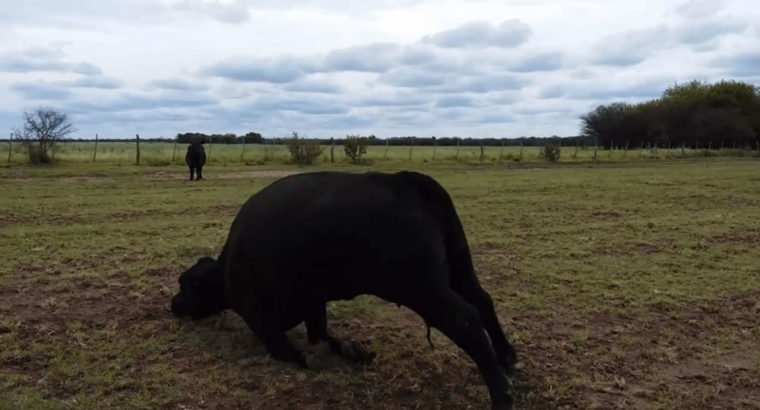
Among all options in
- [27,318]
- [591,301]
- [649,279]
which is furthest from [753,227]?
[27,318]

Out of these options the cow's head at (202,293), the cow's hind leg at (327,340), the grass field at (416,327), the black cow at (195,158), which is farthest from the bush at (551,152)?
the cow's hind leg at (327,340)

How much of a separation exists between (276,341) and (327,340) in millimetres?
530

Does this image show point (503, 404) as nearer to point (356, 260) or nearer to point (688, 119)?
point (356, 260)

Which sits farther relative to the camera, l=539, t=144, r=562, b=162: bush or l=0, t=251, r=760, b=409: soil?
l=539, t=144, r=562, b=162: bush

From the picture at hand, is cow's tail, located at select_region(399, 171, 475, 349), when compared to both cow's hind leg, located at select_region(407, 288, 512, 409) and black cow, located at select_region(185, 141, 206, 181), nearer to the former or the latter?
cow's hind leg, located at select_region(407, 288, 512, 409)

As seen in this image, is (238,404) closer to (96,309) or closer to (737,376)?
(96,309)

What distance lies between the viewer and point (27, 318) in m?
6.82

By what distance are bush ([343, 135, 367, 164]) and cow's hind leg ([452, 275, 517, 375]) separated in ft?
110

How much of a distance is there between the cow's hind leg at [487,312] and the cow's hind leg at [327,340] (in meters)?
1.01

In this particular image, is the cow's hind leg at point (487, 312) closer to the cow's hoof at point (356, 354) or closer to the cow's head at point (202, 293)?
the cow's hoof at point (356, 354)

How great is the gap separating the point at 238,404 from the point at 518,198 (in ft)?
45.5

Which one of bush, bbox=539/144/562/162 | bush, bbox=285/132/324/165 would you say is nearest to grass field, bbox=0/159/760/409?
bush, bbox=285/132/324/165

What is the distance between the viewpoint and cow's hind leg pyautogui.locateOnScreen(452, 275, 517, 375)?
5.25m

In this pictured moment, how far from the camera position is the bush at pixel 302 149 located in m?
37.8
